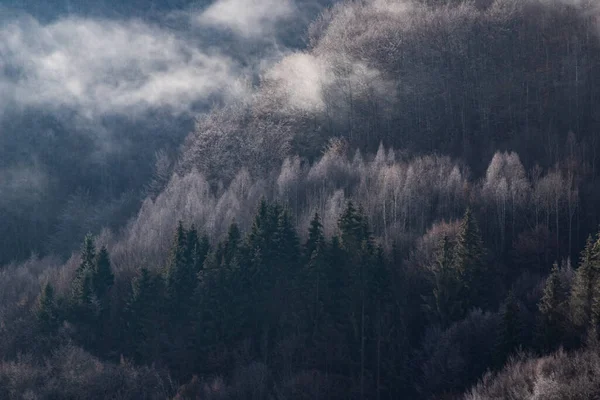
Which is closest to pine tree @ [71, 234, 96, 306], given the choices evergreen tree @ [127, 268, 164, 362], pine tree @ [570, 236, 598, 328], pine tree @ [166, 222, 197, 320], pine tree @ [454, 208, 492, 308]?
evergreen tree @ [127, 268, 164, 362]

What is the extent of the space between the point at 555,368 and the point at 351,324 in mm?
19832

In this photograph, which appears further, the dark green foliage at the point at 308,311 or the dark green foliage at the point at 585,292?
the dark green foliage at the point at 308,311

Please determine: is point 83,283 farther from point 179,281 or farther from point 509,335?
point 509,335

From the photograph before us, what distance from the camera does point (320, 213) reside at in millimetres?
79375

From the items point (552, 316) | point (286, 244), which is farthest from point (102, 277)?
point (552, 316)

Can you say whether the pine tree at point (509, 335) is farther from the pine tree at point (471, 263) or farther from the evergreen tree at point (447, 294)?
the pine tree at point (471, 263)

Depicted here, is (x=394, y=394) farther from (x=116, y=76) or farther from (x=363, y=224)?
(x=116, y=76)

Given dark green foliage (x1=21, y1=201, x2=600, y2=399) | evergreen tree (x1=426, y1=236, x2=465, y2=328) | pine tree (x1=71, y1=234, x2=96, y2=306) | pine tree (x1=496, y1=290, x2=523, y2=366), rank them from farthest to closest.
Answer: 1. pine tree (x1=71, y1=234, x2=96, y2=306)
2. evergreen tree (x1=426, y1=236, x2=465, y2=328)
3. dark green foliage (x1=21, y1=201, x2=600, y2=399)
4. pine tree (x1=496, y1=290, x2=523, y2=366)

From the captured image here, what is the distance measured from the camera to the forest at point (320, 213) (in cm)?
5775

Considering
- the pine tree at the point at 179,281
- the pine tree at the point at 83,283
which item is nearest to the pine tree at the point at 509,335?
the pine tree at the point at 179,281

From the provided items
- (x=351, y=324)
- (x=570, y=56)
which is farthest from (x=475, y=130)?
(x=351, y=324)

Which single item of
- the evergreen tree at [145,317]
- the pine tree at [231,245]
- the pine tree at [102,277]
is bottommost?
the evergreen tree at [145,317]

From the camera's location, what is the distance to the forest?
5775 centimetres

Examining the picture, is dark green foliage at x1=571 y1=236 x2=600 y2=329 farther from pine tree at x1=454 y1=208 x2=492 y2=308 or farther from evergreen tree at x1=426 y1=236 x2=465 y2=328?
evergreen tree at x1=426 y1=236 x2=465 y2=328
